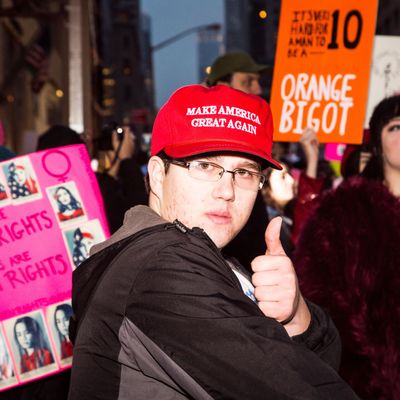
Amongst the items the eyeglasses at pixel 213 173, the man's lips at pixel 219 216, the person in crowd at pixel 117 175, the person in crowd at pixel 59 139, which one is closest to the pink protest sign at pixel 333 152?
the person in crowd at pixel 117 175

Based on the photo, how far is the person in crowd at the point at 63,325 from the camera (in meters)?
3.13

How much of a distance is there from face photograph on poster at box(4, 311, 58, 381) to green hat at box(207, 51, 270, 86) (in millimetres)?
2270

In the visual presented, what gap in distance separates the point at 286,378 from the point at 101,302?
0.48m

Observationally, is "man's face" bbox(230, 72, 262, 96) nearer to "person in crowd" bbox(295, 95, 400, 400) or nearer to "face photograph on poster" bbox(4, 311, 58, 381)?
"person in crowd" bbox(295, 95, 400, 400)

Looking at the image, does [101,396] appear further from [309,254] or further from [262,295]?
[309,254]

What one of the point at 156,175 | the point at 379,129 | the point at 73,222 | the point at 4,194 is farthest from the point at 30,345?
the point at 379,129

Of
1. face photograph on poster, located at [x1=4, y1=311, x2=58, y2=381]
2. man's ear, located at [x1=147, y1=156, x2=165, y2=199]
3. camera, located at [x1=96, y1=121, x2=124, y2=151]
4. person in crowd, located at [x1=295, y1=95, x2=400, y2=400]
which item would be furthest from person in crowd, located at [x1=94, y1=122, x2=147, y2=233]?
man's ear, located at [x1=147, y1=156, x2=165, y2=199]

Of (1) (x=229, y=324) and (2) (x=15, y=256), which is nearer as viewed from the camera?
(1) (x=229, y=324)

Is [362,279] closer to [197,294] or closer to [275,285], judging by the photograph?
[275,285]

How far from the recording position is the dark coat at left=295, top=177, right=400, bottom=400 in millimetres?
2543

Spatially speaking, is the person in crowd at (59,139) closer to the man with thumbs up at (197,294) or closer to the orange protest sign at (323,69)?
the orange protest sign at (323,69)

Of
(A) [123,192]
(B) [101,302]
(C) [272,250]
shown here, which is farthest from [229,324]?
(A) [123,192]

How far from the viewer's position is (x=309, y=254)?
8.99 ft

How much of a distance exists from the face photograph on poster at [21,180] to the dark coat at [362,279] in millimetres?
1388
